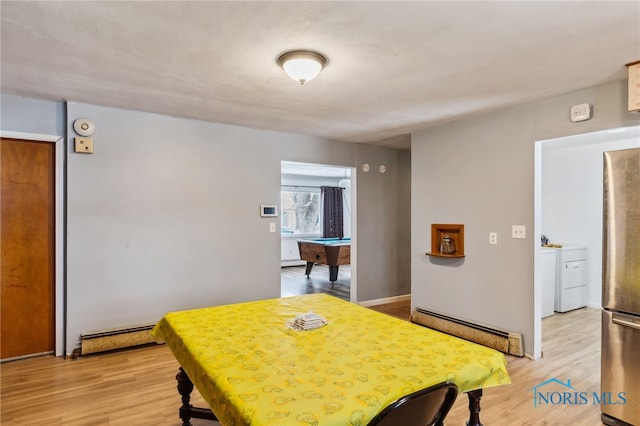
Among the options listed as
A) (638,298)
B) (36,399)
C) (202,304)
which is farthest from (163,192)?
(638,298)

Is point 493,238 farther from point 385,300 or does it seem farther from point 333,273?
point 333,273

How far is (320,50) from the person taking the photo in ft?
7.04

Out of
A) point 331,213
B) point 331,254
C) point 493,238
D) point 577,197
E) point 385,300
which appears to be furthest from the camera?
point 331,213

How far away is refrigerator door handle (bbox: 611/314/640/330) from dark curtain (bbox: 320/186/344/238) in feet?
23.1

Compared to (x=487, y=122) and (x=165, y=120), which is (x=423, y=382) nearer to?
(x=487, y=122)

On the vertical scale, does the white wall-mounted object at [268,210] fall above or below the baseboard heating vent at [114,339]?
above

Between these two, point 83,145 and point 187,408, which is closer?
point 187,408

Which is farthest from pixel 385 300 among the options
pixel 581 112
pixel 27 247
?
pixel 27 247

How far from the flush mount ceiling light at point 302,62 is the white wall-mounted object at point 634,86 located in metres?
1.95

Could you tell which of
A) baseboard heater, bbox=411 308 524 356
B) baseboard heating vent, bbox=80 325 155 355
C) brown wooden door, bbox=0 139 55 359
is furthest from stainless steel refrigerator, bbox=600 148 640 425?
brown wooden door, bbox=0 139 55 359

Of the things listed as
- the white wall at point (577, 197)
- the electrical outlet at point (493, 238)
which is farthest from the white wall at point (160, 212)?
the white wall at point (577, 197)

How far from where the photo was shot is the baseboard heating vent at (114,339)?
322 cm

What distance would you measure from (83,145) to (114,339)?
1759 mm

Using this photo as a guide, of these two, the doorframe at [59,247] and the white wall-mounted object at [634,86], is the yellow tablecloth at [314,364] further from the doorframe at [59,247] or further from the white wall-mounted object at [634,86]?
the white wall-mounted object at [634,86]
